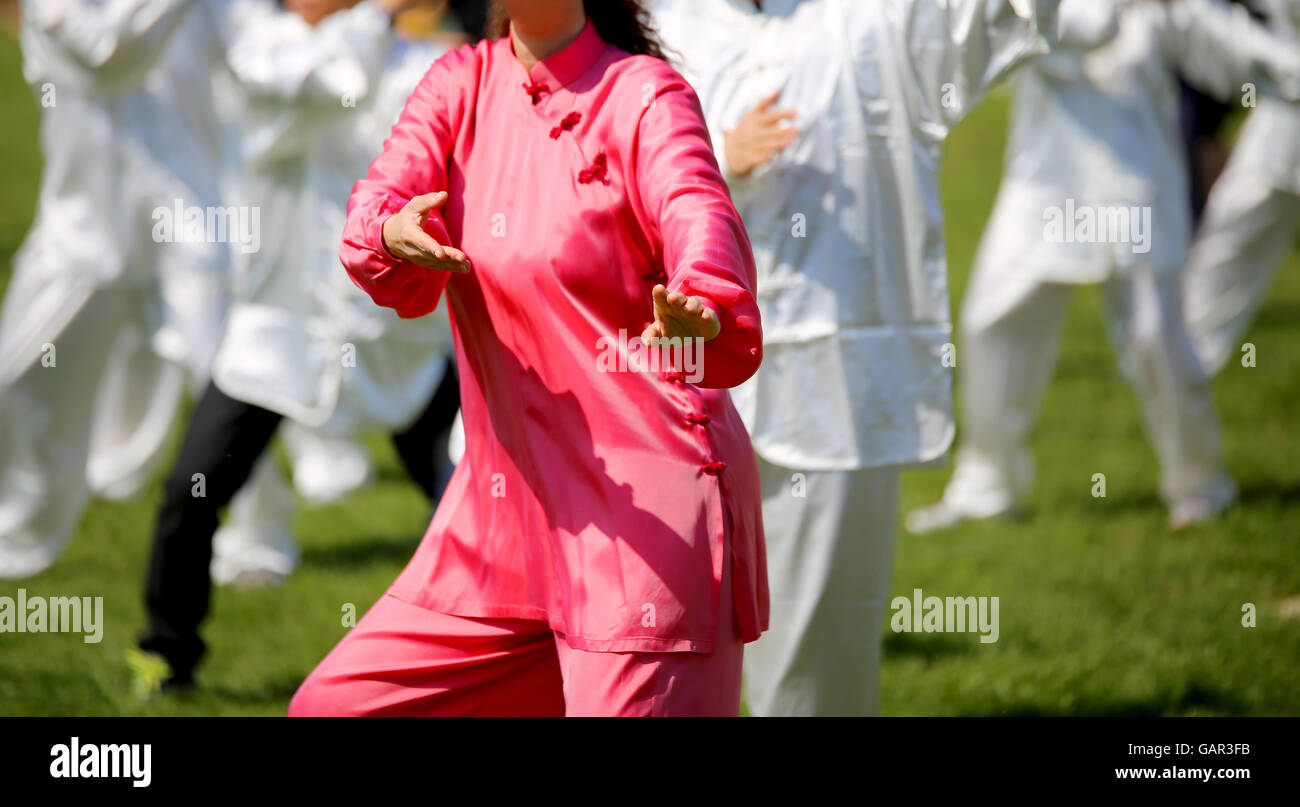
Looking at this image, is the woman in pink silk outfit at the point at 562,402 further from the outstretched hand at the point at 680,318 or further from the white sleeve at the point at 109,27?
the white sleeve at the point at 109,27

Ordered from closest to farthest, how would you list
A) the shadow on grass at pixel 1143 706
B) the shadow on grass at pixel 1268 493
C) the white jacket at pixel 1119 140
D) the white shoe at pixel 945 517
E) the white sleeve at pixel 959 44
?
the white sleeve at pixel 959 44, the shadow on grass at pixel 1143 706, the white jacket at pixel 1119 140, the white shoe at pixel 945 517, the shadow on grass at pixel 1268 493

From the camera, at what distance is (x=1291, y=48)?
6375 mm

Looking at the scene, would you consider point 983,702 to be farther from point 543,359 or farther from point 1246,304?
point 1246,304

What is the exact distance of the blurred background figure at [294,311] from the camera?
484 cm

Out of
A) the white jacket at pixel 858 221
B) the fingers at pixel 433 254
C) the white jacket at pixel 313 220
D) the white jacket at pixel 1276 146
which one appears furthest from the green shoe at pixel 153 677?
the white jacket at pixel 1276 146

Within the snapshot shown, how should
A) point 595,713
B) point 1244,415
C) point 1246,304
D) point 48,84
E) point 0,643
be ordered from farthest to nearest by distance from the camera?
point 1244,415, point 1246,304, point 48,84, point 0,643, point 595,713

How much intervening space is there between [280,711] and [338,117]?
1.86 m

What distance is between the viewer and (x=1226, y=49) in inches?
258

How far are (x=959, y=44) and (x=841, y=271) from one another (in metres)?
0.59

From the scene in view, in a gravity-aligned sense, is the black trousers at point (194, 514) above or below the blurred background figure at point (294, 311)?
below

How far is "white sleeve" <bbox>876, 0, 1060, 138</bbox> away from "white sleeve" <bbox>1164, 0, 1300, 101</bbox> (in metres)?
3.24

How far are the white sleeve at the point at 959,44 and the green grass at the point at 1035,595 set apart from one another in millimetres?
1965

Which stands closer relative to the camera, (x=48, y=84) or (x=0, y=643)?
(x=0, y=643)
